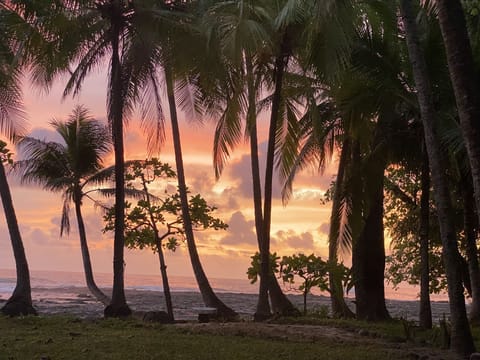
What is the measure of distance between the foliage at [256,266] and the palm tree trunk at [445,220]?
6433mm

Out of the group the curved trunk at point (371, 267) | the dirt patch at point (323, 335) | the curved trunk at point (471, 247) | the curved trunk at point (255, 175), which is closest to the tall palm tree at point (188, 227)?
the curved trunk at point (255, 175)

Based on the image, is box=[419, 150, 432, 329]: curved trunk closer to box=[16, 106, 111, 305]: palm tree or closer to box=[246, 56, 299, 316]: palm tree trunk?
box=[246, 56, 299, 316]: palm tree trunk

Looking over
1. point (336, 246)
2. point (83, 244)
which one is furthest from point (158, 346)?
point (83, 244)

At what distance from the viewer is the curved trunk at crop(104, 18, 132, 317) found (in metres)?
14.5

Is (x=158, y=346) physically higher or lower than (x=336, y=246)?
lower

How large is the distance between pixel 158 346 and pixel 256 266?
6402 millimetres

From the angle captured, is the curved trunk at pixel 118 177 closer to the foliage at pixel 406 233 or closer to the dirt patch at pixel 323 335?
the dirt patch at pixel 323 335

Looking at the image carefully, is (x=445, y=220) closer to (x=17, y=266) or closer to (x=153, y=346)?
(x=153, y=346)

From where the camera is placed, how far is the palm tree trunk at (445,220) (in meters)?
9.24

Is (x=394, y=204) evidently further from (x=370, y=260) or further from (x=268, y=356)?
(x=268, y=356)

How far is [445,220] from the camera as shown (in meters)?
9.28

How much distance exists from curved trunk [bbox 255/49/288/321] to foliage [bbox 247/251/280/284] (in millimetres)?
885

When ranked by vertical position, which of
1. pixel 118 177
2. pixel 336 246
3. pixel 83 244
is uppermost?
pixel 118 177

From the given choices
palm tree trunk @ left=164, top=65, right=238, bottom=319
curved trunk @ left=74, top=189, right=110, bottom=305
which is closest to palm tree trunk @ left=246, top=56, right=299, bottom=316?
palm tree trunk @ left=164, top=65, right=238, bottom=319
